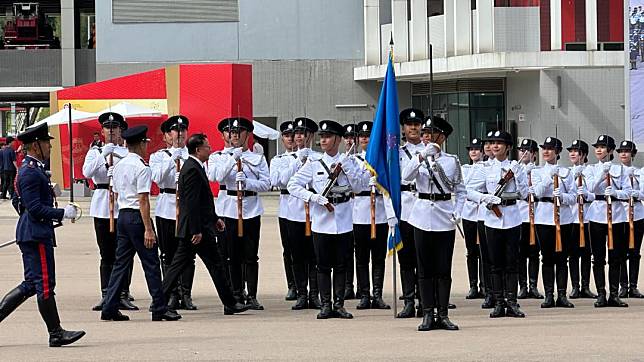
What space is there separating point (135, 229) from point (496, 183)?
3799 mm

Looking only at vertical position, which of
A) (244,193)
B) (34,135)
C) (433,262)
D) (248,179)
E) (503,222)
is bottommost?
(433,262)

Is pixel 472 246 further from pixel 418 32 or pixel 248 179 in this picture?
pixel 418 32

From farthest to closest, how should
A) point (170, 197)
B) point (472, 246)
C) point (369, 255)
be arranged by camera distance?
point (472, 246) < point (369, 255) < point (170, 197)

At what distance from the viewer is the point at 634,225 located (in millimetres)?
15859

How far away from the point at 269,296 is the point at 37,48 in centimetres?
3827

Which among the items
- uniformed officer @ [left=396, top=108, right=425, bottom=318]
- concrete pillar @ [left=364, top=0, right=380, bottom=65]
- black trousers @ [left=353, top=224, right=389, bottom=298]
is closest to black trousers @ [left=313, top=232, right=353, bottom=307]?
uniformed officer @ [left=396, top=108, right=425, bottom=318]

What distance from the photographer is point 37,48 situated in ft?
172

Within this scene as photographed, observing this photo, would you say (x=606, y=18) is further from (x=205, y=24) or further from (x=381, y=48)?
(x=205, y=24)

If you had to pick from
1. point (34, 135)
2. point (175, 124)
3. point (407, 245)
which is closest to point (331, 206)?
point (407, 245)

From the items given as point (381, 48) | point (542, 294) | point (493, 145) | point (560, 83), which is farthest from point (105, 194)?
point (381, 48)

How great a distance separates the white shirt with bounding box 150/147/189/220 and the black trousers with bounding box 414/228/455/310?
3249 millimetres

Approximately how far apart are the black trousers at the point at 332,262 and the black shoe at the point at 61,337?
3.05 m

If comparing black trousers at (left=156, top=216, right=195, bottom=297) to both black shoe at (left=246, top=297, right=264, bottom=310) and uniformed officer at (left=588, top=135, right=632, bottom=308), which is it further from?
uniformed officer at (left=588, top=135, right=632, bottom=308)

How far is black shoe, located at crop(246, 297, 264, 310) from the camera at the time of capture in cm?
1470
